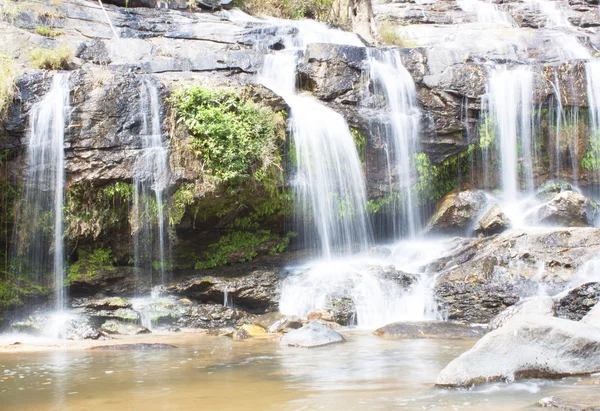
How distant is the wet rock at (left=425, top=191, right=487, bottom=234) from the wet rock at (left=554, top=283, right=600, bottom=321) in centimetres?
458

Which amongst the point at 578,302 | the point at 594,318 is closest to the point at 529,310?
the point at 594,318

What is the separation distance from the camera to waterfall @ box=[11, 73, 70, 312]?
34.4ft

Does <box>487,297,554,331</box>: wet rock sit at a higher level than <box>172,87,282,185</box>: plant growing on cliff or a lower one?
lower

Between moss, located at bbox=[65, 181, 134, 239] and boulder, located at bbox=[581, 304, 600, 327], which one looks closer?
boulder, located at bbox=[581, 304, 600, 327]

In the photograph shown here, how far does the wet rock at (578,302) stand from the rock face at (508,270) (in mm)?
618

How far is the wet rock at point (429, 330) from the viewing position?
8.38m

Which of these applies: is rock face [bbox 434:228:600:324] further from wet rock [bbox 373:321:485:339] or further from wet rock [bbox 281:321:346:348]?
wet rock [bbox 281:321:346:348]

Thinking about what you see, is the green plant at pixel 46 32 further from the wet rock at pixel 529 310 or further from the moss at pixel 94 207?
the wet rock at pixel 529 310

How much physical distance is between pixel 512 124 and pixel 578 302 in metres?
7.03

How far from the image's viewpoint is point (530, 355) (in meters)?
5.23

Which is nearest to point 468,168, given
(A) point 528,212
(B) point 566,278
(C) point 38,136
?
(A) point 528,212

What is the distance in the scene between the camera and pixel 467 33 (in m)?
20.9

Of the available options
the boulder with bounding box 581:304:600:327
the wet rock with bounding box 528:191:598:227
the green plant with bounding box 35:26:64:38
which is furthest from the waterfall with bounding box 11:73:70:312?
the wet rock with bounding box 528:191:598:227

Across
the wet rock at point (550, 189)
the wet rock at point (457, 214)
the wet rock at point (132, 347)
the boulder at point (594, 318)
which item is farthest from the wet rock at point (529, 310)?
the wet rock at point (550, 189)
